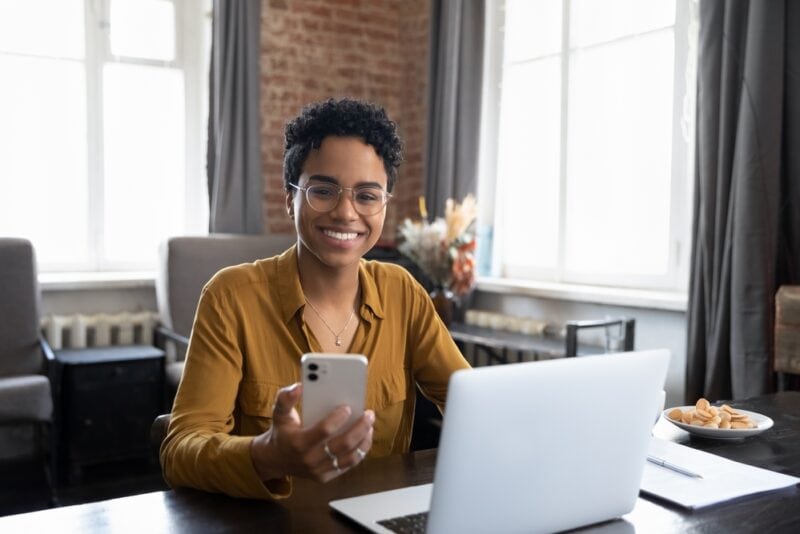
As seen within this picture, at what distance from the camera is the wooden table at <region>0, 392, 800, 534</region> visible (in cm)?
110

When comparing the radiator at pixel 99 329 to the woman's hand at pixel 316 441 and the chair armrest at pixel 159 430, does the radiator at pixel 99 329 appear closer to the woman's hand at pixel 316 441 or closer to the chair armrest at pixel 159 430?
the chair armrest at pixel 159 430

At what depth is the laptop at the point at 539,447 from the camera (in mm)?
945

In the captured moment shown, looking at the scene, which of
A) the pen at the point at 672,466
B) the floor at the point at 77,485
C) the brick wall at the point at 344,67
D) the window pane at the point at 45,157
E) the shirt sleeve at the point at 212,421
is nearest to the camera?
the shirt sleeve at the point at 212,421

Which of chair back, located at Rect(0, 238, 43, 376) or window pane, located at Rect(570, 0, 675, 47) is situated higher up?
window pane, located at Rect(570, 0, 675, 47)

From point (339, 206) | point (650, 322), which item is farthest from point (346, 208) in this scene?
point (650, 322)

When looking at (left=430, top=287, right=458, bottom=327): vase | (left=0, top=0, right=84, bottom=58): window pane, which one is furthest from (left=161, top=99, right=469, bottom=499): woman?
(left=0, top=0, right=84, bottom=58): window pane

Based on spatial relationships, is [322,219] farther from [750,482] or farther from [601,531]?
[750,482]

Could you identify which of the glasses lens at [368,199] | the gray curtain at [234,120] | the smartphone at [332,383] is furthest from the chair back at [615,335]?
the smartphone at [332,383]

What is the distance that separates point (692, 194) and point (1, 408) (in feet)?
9.22

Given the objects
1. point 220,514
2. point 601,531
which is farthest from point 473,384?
point 220,514

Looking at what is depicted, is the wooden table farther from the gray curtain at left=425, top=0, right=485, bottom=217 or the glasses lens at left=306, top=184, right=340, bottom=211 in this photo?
the gray curtain at left=425, top=0, right=485, bottom=217

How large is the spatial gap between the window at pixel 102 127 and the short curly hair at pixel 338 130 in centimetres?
302

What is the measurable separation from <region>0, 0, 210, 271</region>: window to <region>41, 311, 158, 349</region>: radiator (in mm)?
393

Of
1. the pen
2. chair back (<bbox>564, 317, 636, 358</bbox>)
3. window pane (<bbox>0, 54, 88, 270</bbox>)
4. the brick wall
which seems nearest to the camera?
the pen
